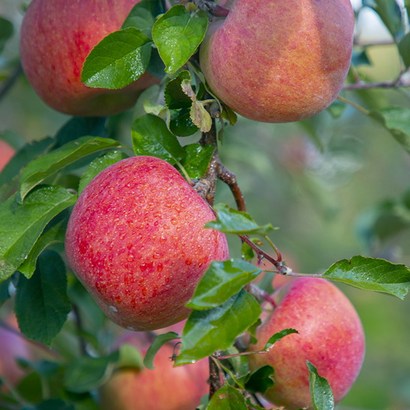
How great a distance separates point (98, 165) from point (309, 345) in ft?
1.41

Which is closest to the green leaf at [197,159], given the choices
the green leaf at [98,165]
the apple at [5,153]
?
the green leaf at [98,165]

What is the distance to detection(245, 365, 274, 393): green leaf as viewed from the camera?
1115mm

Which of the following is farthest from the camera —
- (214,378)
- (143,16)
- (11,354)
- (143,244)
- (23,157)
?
(11,354)

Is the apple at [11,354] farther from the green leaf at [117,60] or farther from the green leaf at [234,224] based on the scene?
the green leaf at [234,224]

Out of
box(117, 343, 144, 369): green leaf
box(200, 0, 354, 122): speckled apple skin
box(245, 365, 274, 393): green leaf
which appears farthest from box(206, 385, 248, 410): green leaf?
box(117, 343, 144, 369): green leaf

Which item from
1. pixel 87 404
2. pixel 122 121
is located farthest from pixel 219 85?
pixel 87 404

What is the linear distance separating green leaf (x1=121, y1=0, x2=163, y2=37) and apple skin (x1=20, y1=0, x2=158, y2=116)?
0.04 m

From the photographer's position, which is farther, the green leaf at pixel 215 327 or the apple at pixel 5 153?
the apple at pixel 5 153

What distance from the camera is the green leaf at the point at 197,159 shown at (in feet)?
3.57

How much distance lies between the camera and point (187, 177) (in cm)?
108

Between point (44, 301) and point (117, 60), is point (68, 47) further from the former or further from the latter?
point (44, 301)

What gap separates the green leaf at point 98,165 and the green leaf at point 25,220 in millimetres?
32

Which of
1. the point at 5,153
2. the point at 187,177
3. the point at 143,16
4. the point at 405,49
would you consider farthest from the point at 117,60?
the point at 5,153

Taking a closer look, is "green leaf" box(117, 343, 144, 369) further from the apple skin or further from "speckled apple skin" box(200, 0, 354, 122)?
"speckled apple skin" box(200, 0, 354, 122)
